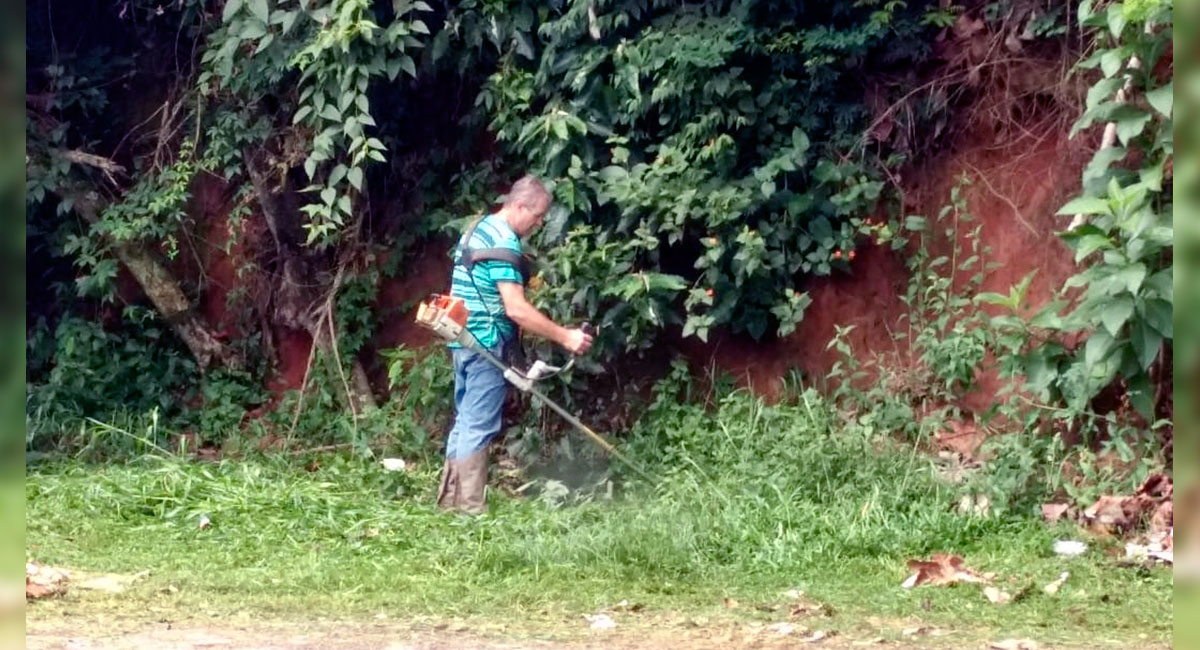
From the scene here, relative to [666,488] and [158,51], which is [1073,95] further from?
[158,51]

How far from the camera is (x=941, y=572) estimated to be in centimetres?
584

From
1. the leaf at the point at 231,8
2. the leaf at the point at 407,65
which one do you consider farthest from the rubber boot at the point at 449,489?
the leaf at the point at 231,8

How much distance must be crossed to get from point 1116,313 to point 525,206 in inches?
118

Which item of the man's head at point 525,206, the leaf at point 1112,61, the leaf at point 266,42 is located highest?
the leaf at point 266,42

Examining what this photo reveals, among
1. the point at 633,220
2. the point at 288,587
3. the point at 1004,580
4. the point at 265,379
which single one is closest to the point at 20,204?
the point at 288,587

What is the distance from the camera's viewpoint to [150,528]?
22.7 feet

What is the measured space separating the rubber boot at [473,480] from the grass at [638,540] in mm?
128

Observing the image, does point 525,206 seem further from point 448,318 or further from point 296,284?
point 296,284

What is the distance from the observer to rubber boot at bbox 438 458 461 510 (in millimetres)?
7441

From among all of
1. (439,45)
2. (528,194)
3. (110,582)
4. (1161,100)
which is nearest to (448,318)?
(528,194)

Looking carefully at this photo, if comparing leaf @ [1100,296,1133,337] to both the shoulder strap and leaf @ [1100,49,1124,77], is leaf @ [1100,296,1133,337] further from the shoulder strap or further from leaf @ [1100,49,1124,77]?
the shoulder strap

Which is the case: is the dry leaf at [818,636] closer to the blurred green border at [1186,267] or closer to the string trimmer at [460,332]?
the string trimmer at [460,332]

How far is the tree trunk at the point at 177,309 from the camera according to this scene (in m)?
9.47

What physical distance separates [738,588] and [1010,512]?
1.57m
